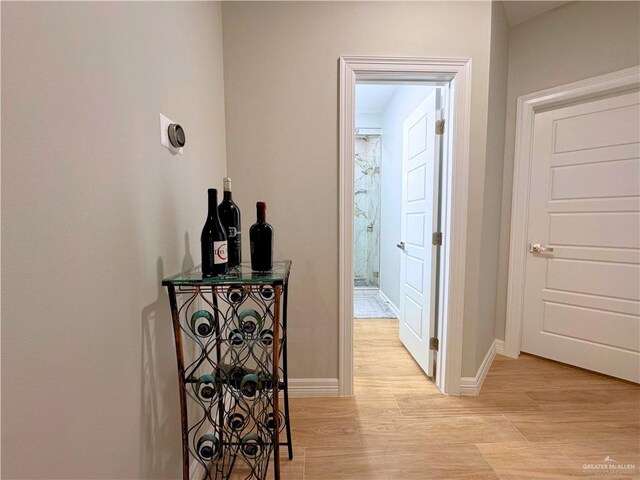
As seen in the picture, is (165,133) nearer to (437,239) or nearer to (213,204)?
(213,204)

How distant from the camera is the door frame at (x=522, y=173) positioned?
6.61 feet

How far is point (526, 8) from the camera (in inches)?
81.4

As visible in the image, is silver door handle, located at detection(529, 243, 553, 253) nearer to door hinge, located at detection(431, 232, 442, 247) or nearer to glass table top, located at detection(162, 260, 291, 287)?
door hinge, located at detection(431, 232, 442, 247)

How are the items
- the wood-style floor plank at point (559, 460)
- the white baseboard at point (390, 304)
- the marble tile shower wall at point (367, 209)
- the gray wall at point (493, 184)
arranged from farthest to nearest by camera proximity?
the marble tile shower wall at point (367, 209) → the white baseboard at point (390, 304) → the gray wall at point (493, 184) → the wood-style floor plank at point (559, 460)

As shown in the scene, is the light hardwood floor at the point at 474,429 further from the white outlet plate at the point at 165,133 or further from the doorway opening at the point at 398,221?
the white outlet plate at the point at 165,133

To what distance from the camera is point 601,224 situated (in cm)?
207

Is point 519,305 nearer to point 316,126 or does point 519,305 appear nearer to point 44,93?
point 316,126

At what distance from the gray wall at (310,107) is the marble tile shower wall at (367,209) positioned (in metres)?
2.61

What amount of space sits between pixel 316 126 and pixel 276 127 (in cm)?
25

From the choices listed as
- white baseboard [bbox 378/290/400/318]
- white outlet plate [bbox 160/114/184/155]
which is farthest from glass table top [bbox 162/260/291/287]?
white baseboard [bbox 378/290/400/318]

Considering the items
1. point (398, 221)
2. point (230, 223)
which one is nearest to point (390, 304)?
point (398, 221)

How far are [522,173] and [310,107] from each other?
186 cm

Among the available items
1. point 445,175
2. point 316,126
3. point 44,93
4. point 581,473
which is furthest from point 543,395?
point 44,93

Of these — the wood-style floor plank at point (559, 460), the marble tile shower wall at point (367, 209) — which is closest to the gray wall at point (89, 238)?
the wood-style floor plank at point (559, 460)
